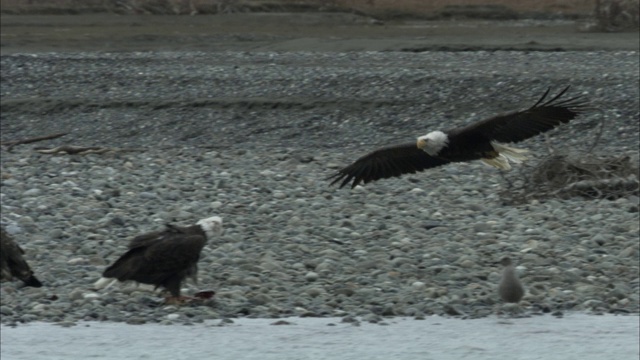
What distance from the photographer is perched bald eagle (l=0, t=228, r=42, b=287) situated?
27.0 ft

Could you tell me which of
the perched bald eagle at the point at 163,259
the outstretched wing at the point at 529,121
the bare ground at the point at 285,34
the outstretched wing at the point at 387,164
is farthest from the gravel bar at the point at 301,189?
the bare ground at the point at 285,34

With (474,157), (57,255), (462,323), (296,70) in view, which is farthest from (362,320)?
(296,70)

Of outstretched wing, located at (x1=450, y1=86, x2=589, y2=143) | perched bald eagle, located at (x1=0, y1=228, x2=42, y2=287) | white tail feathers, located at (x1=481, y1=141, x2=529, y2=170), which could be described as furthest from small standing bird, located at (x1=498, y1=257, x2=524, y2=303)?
perched bald eagle, located at (x1=0, y1=228, x2=42, y2=287)

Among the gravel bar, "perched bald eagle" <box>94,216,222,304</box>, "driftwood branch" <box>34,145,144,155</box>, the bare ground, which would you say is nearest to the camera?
"perched bald eagle" <box>94,216,222,304</box>

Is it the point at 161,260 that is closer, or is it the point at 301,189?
the point at 161,260

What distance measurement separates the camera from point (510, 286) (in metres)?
8.09

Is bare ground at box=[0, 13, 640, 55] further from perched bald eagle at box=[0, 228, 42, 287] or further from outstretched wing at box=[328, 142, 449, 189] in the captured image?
perched bald eagle at box=[0, 228, 42, 287]

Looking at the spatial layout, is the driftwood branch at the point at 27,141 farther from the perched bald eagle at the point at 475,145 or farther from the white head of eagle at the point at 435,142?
the white head of eagle at the point at 435,142

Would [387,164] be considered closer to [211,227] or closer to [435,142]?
[435,142]

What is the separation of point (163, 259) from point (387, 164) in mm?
1517

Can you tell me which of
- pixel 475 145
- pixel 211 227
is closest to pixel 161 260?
pixel 211 227

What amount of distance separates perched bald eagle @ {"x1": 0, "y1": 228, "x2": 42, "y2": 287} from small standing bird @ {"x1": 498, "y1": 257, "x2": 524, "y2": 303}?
263cm

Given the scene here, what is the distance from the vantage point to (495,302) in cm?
829

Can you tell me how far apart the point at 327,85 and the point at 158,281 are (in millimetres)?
8929
